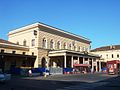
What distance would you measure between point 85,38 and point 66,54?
24.3 m

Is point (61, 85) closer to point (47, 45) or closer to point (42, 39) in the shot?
point (42, 39)

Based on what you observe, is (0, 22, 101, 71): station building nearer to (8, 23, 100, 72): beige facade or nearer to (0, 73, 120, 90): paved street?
(8, 23, 100, 72): beige facade

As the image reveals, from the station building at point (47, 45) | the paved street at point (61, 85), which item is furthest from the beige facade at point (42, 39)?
the paved street at point (61, 85)

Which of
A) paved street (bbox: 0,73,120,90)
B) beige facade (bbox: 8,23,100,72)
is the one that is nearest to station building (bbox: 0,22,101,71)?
beige facade (bbox: 8,23,100,72)

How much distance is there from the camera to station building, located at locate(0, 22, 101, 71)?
53906 millimetres

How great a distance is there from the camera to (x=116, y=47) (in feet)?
295

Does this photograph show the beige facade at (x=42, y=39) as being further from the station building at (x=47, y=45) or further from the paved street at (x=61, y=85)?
the paved street at (x=61, y=85)

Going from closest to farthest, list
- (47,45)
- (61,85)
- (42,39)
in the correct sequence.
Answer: (61,85) < (42,39) < (47,45)

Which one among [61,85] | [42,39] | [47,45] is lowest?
[61,85]

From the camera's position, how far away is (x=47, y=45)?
186 feet

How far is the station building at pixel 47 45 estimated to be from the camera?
5391 centimetres

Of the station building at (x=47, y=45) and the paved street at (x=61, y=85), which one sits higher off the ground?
the station building at (x=47, y=45)

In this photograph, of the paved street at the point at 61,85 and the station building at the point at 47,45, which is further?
the station building at the point at 47,45

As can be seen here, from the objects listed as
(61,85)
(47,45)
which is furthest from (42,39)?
(61,85)
